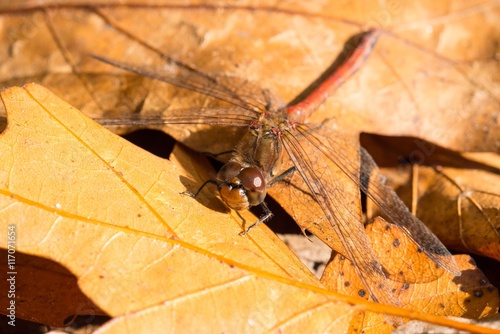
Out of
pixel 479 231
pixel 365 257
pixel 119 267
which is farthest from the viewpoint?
pixel 479 231

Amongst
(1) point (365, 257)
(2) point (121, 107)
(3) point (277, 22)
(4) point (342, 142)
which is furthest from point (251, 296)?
(3) point (277, 22)

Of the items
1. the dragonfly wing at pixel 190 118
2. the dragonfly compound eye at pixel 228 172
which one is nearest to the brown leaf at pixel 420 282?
the dragonfly compound eye at pixel 228 172

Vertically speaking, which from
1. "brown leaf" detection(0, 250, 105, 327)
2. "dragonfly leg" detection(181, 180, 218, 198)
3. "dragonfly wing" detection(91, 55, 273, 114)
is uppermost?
"dragonfly wing" detection(91, 55, 273, 114)

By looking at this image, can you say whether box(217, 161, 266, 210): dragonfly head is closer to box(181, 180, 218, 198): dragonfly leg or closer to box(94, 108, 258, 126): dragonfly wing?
box(181, 180, 218, 198): dragonfly leg

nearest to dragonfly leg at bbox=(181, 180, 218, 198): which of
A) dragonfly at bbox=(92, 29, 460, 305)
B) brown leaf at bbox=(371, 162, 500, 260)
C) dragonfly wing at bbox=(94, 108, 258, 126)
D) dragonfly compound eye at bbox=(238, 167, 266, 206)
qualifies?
dragonfly at bbox=(92, 29, 460, 305)

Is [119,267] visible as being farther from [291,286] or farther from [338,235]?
[338,235]

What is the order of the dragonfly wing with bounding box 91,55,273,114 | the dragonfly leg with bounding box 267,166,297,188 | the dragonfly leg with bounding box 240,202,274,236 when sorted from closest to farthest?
the dragonfly leg with bounding box 240,202,274,236 → the dragonfly leg with bounding box 267,166,297,188 → the dragonfly wing with bounding box 91,55,273,114

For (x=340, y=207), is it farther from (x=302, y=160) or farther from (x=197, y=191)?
(x=197, y=191)
